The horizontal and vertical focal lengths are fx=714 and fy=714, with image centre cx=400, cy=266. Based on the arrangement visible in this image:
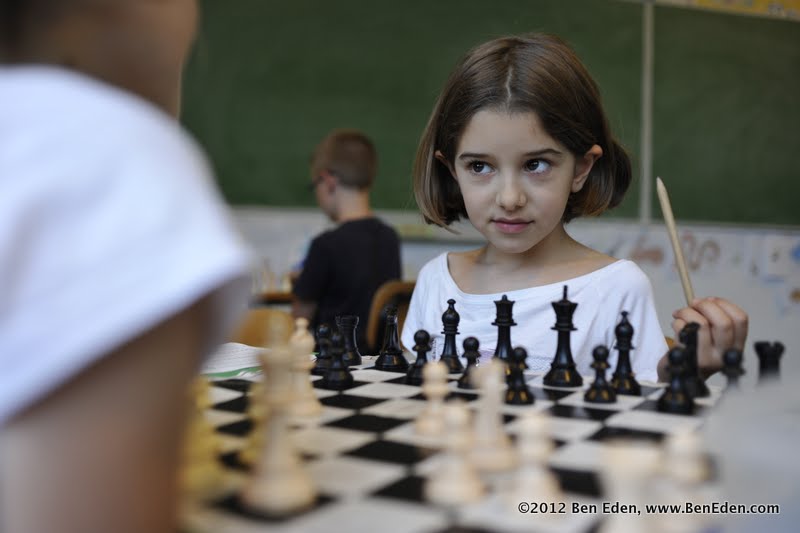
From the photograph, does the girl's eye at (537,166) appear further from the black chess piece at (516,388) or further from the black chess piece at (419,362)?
the black chess piece at (516,388)

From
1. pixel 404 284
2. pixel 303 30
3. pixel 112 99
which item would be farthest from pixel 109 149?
pixel 303 30

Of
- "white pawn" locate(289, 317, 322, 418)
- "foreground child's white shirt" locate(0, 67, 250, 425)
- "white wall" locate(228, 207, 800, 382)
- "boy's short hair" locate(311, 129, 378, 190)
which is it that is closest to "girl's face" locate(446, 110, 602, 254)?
"white pawn" locate(289, 317, 322, 418)

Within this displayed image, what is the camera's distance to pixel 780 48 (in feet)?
14.5

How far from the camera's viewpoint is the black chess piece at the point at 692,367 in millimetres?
978

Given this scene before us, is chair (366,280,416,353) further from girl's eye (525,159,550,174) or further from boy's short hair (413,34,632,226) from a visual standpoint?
girl's eye (525,159,550,174)

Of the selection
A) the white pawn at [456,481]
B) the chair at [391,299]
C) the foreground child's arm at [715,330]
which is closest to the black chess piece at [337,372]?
the white pawn at [456,481]

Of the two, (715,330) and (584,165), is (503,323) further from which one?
(584,165)

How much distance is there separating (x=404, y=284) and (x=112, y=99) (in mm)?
1850

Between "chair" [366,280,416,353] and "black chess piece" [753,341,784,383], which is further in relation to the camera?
"chair" [366,280,416,353]

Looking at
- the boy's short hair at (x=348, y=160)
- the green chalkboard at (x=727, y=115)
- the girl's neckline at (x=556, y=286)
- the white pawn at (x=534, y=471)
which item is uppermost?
the green chalkboard at (x=727, y=115)

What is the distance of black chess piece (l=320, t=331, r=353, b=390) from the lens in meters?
1.08

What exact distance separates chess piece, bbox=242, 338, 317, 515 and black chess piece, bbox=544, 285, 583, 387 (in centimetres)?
53

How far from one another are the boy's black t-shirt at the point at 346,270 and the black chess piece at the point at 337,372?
170cm

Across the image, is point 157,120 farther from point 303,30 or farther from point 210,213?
point 303,30
